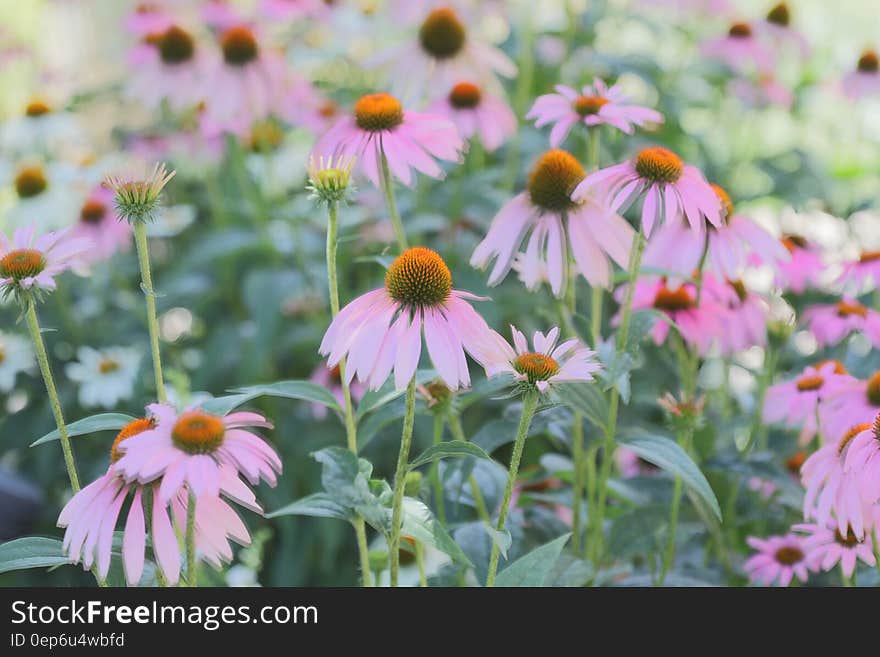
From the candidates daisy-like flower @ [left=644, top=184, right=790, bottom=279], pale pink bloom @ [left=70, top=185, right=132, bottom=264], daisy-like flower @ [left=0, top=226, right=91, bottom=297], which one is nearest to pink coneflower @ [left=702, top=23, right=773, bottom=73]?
daisy-like flower @ [left=644, top=184, right=790, bottom=279]

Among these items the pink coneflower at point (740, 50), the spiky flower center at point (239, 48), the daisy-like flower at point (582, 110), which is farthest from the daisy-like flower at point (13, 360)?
the pink coneflower at point (740, 50)

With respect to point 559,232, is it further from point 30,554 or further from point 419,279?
point 30,554

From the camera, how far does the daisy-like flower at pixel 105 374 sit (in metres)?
1.35

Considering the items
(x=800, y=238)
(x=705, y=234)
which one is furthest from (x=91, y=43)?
(x=705, y=234)

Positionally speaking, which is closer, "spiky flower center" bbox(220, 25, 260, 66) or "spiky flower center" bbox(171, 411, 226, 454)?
"spiky flower center" bbox(171, 411, 226, 454)

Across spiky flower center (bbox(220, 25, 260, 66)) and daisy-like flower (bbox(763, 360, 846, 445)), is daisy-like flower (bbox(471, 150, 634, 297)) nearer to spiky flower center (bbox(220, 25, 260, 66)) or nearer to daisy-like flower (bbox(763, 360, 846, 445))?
daisy-like flower (bbox(763, 360, 846, 445))

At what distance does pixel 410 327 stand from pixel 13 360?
985 millimetres

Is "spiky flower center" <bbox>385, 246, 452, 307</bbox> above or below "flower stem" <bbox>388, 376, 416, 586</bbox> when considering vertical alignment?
above

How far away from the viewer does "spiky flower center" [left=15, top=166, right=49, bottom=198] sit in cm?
153

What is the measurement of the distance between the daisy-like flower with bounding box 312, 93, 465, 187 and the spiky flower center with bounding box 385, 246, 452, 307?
0.15 metres

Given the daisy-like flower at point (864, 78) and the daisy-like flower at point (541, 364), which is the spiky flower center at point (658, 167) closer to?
the daisy-like flower at point (541, 364)

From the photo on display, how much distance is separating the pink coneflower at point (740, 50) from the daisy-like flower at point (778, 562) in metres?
1.00
